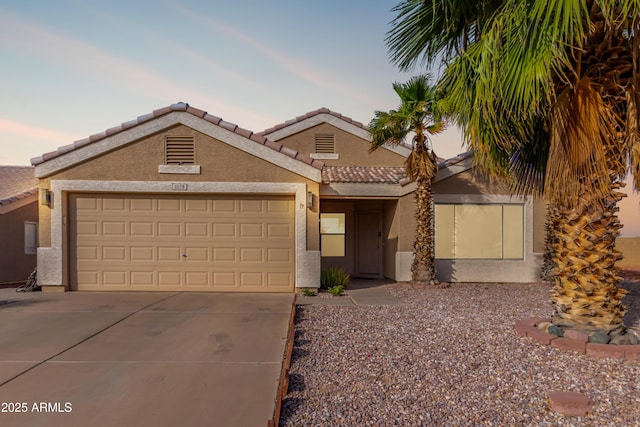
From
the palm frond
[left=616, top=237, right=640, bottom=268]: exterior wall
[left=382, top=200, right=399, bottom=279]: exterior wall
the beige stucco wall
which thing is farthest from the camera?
[left=616, top=237, right=640, bottom=268]: exterior wall

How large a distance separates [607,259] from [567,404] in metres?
2.69

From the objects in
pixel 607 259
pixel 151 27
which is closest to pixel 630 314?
pixel 607 259

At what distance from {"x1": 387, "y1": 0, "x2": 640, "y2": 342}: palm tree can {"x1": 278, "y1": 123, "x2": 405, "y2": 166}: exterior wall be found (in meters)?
8.98

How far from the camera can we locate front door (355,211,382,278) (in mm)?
13852

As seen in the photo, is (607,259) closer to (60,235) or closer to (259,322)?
(259,322)

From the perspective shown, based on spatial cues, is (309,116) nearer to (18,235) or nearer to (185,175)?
(185,175)

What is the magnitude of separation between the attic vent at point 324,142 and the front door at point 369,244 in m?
2.89

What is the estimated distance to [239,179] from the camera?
10141 mm

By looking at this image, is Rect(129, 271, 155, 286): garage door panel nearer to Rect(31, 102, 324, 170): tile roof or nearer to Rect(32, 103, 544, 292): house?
Rect(32, 103, 544, 292): house

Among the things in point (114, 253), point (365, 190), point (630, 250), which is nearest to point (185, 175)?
point (114, 253)

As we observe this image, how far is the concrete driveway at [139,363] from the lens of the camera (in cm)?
372

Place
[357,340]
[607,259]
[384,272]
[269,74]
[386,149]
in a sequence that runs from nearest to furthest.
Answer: [607,259] < [357,340] < [269,74] < [384,272] < [386,149]

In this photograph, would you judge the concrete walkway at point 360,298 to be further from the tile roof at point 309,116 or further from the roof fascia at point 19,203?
the roof fascia at point 19,203

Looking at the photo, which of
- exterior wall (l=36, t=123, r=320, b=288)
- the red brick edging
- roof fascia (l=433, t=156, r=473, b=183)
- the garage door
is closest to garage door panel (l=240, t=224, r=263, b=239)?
the garage door
